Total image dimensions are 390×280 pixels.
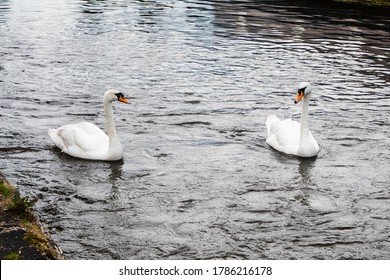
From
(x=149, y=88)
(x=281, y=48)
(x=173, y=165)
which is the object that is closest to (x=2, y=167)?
(x=173, y=165)

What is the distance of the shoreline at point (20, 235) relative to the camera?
7.80 m

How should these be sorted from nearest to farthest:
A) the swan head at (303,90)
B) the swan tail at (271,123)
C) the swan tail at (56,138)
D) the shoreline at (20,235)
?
the shoreline at (20,235) → the swan tail at (56,138) → the swan head at (303,90) → the swan tail at (271,123)

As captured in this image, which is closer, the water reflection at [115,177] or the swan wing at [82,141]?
the water reflection at [115,177]

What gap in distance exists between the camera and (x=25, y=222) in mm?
8688

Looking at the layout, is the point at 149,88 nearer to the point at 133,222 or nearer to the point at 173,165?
the point at 173,165

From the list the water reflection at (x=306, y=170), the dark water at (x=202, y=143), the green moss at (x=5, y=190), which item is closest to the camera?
the green moss at (x=5, y=190)

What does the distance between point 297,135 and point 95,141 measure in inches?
158

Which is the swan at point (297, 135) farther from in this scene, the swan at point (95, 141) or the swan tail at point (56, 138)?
the swan tail at point (56, 138)

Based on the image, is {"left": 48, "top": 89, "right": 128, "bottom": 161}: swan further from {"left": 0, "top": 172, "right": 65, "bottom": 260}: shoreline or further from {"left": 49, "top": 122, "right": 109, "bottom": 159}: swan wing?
{"left": 0, "top": 172, "right": 65, "bottom": 260}: shoreline

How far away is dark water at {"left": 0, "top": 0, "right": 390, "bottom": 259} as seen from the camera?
10.4 m

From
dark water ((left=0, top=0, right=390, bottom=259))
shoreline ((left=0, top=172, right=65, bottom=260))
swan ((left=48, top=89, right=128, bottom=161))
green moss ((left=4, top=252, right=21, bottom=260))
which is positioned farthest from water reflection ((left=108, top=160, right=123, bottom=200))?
green moss ((left=4, top=252, right=21, bottom=260))

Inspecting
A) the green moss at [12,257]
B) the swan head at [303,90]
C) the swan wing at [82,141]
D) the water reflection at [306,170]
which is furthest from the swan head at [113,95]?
the green moss at [12,257]

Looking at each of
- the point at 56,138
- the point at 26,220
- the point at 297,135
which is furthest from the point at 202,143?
the point at 26,220

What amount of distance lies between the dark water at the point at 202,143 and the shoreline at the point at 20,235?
1047 millimetres
